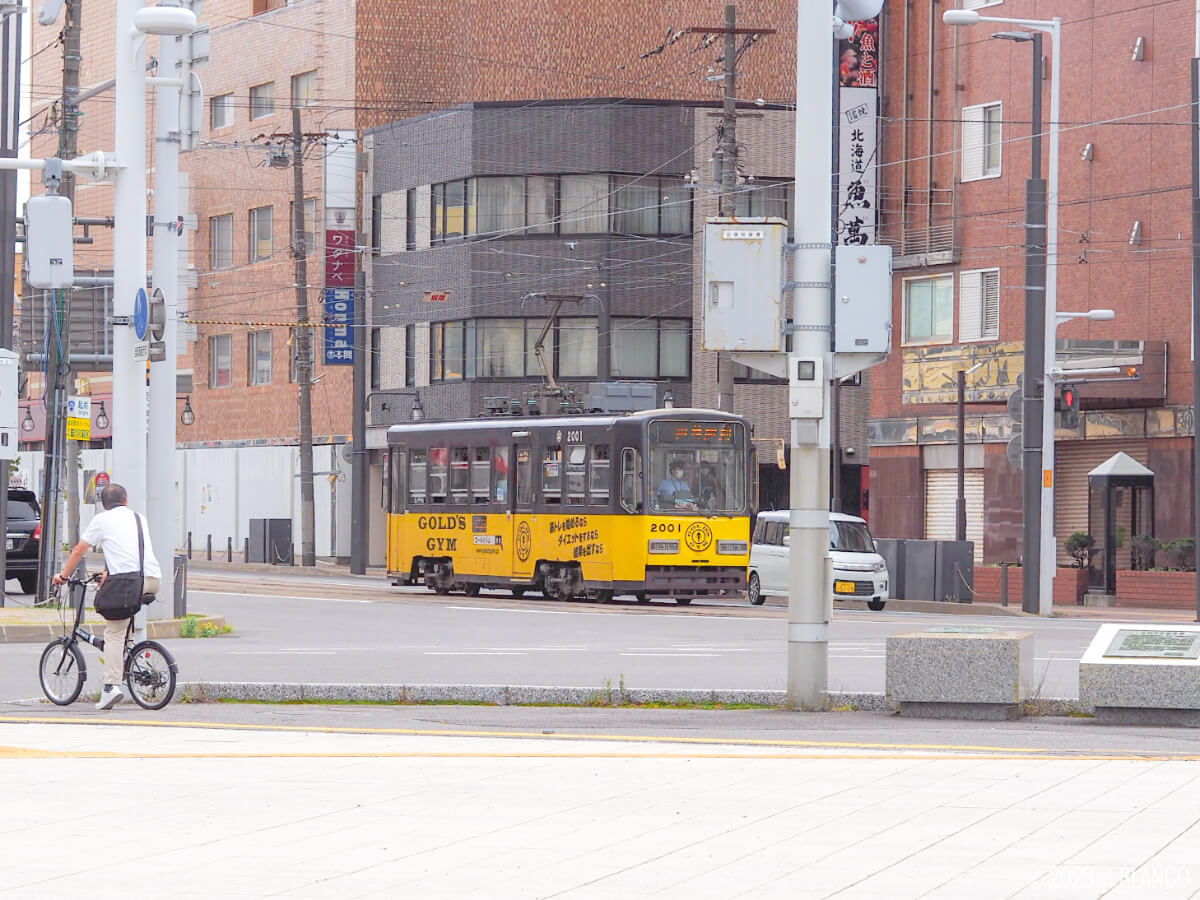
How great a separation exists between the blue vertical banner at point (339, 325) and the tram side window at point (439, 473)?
16.0 meters

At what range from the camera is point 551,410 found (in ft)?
126

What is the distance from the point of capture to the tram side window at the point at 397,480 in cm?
4181

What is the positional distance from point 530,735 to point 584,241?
4208 centimetres

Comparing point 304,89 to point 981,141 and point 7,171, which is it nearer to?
point 981,141

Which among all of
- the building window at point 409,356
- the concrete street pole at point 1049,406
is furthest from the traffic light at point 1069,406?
the building window at point 409,356

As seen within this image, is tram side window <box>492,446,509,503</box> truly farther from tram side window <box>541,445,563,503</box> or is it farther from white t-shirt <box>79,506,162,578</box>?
white t-shirt <box>79,506,162,578</box>

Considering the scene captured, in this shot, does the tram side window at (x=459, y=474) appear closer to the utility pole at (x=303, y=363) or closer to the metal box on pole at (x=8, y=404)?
the metal box on pole at (x=8, y=404)

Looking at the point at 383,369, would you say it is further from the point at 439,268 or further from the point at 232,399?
the point at 232,399

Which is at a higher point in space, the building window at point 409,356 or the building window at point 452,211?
the building window at point 452,211

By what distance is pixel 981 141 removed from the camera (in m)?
48.2

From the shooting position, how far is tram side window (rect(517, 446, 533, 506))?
37906 millimetres

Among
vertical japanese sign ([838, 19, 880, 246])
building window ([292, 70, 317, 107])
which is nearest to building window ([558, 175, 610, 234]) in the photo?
vertical japanese sign ([838, 19, 880, 246])

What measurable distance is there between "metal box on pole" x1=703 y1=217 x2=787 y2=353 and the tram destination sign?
330 cm

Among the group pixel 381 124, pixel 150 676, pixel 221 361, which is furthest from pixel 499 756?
pixel 221 361
